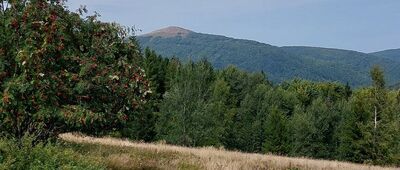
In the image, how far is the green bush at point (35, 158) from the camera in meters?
9.02

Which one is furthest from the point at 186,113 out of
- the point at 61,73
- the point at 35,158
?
the point at 35,158

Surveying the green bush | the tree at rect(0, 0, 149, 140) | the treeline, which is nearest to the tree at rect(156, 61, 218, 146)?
the treeline

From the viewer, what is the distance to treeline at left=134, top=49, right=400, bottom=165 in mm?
53875

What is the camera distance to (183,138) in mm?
52938

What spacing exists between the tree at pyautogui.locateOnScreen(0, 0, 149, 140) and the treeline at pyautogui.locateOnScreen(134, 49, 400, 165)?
28581 millimetres

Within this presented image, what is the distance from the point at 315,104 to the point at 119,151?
68072mm

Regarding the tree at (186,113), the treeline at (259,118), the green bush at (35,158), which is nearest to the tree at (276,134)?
the treeline at (259,118)

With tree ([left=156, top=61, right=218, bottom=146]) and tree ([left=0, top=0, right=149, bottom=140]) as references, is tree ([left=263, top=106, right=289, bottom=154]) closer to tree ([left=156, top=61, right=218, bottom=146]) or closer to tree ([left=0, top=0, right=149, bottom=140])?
tree ([left=156, top=61, right=218, bottom=146])

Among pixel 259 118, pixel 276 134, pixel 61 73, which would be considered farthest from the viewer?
pixel 259 118

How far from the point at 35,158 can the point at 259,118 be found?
7264 centimetres

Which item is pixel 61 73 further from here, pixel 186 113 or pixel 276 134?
pixel 276 134

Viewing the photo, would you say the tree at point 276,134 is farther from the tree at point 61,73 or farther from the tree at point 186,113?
the tree at point 61,73

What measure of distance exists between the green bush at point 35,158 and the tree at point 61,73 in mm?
1412

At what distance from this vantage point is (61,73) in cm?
1152
